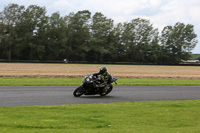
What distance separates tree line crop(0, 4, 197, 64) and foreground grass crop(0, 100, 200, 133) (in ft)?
226

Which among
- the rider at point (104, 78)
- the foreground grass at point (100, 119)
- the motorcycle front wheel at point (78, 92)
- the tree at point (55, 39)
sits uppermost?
the tree at point (55, 39)

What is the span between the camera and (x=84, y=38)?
90.1 m

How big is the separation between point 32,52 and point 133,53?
29965 mm

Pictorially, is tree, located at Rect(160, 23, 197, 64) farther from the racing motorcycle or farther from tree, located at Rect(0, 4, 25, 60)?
the racing motorcycle

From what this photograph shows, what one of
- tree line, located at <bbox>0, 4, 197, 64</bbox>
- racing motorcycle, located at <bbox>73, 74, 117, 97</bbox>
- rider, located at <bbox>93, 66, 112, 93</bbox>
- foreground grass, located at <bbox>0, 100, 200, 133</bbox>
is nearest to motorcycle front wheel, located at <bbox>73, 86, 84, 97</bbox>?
racing motorcycle, located at <bbox>73, 74, 117, 97</bbox>

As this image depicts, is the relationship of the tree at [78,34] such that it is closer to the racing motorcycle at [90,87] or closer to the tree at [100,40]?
the tree at [100,40]

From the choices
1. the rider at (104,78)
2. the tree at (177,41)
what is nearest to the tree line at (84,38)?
the tree at (177,41)

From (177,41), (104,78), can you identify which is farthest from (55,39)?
(104,78)

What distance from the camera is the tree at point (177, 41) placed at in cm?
9962

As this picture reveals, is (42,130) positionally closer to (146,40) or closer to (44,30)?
(44,30)

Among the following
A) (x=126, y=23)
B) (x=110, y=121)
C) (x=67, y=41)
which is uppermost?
(x=126, y=23)

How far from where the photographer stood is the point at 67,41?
89.9 meters

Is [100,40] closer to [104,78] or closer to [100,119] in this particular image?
[104,78]

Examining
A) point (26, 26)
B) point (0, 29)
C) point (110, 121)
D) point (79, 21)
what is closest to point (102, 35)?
point (79, 21)
